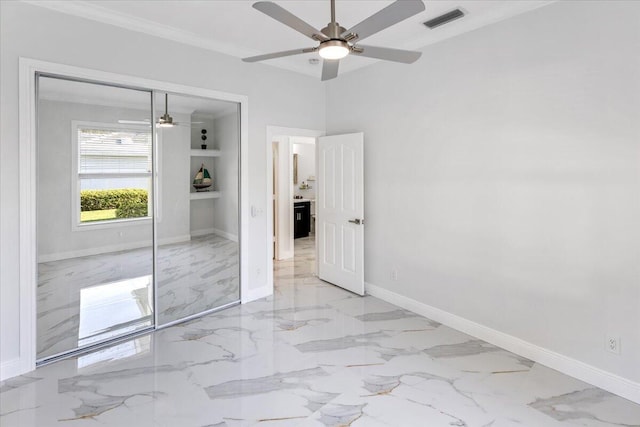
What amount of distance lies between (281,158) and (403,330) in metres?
3.71

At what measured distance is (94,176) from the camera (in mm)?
3107

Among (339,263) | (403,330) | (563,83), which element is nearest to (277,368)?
(403,330)

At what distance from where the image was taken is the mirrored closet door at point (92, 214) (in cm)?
287

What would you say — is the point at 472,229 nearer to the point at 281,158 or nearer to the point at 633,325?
the point at 633,325

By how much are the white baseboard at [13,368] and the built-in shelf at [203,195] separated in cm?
193

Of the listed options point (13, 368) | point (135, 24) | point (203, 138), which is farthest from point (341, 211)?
point (13, 368)

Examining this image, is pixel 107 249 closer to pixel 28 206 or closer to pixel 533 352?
pixel 28 206

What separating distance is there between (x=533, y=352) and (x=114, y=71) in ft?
14.3

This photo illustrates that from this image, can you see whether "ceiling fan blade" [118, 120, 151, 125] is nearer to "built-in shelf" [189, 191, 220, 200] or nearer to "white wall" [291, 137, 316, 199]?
"built-in shelf" [189, 191, 220, 200]

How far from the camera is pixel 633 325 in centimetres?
236

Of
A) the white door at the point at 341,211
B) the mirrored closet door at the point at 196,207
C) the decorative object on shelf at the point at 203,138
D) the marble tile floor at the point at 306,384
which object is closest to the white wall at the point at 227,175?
the mirrored closet door at the point at 196,207

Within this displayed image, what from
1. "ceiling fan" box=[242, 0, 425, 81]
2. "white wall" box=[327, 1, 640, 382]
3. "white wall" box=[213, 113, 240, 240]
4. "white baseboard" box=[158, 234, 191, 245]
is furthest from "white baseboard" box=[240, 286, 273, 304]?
"ceiling fan" box=[242, 0, 425, 81]

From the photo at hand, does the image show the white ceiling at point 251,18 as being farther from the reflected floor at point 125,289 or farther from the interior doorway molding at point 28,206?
the reflected floor at point 125,289

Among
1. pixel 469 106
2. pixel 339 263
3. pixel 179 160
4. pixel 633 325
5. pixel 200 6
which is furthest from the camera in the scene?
pixel 339 263
